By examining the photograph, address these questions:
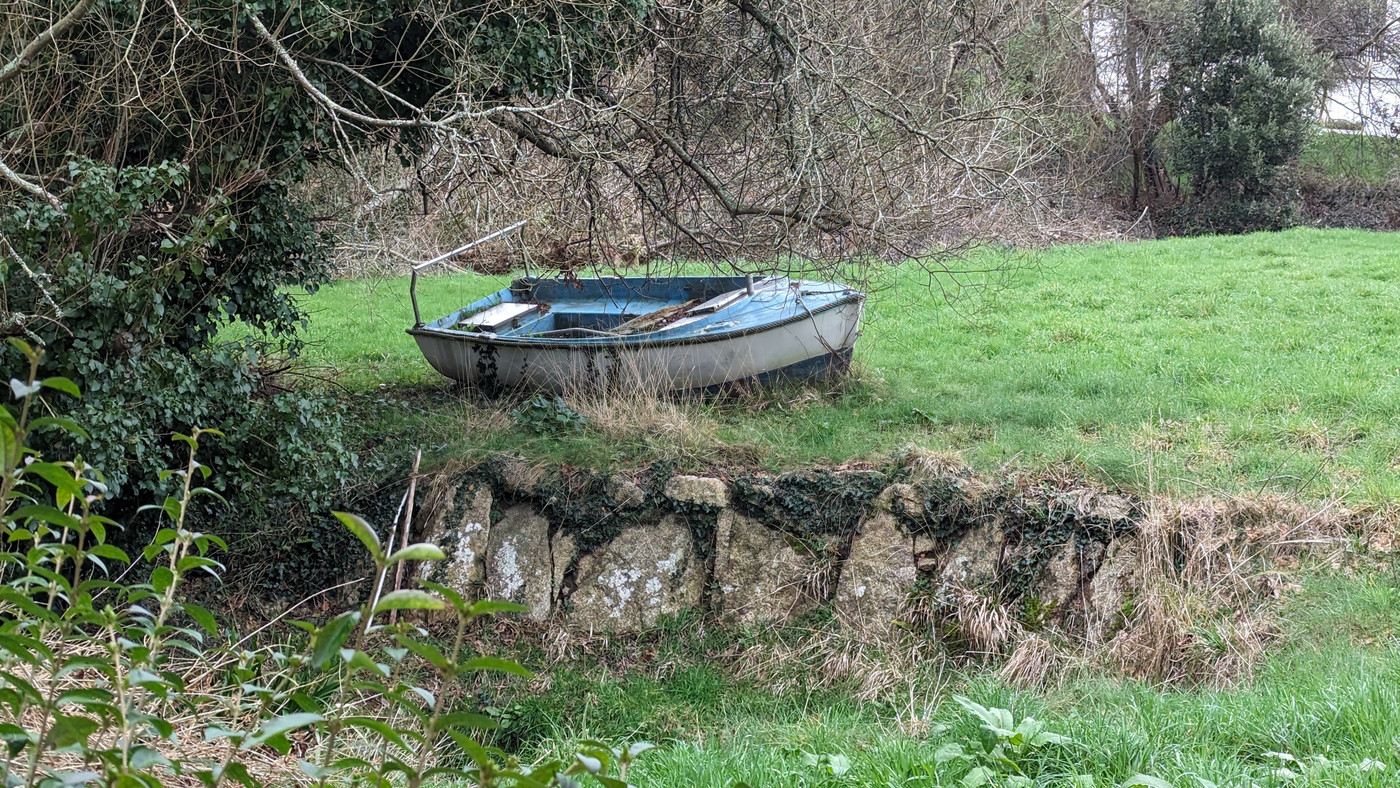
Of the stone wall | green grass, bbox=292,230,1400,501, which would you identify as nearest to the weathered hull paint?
green grass, bbox=292,230,1400,501

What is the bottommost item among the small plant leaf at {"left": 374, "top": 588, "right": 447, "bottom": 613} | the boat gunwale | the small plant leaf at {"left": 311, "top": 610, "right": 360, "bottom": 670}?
the boat gunwale

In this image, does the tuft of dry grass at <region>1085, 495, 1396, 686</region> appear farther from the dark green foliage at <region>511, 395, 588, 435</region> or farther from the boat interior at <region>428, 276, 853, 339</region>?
the dark green foliage at <region>511, 395, 588, 435</region>

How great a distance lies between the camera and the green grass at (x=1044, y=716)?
3367 mm

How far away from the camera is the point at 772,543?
6.82 meters

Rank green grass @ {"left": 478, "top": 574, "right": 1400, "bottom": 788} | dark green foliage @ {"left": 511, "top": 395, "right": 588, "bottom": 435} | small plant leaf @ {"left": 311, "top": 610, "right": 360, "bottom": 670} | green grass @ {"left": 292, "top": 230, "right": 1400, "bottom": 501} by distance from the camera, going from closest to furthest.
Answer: small plant leaf @ {"left": 311, "top": 610, "right": 360, "bottom": 670}
green grass @ {"left": 478, "top": 574, "right": 1400, "bottom": 788}
green grass @ {"left": 292, "top": 230, "right": 1400, "bottom": 501}
dark green foliage @ {"left": 511, "top": 395, "right": 588, "bottom": 435}

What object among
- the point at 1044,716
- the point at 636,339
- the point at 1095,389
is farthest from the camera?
the point at 1095,389

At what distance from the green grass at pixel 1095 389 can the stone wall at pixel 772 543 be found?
283mm

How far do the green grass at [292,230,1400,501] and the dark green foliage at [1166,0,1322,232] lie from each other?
7.10m

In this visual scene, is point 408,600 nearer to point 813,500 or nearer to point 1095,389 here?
point 813,500

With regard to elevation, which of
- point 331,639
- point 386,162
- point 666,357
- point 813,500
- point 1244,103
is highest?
point 1244,103

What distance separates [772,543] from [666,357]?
6.32 feet

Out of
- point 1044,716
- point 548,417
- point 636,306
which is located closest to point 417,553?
point 1044,716

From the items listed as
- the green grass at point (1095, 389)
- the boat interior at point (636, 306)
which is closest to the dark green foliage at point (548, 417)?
the green grass at point (1095, 389)

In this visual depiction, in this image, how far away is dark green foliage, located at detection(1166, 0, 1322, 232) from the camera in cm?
1905
